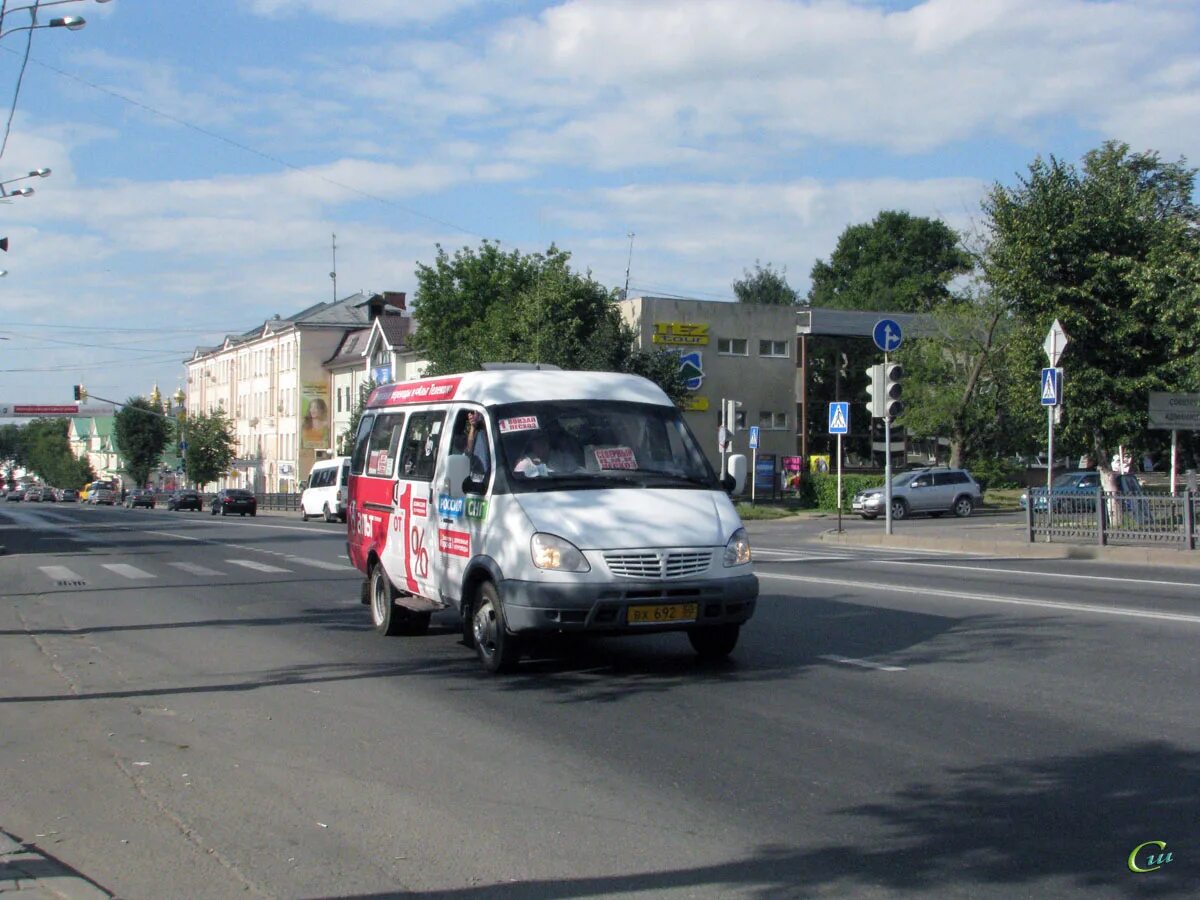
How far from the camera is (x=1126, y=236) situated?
27625 mm

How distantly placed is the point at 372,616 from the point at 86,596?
622 cm

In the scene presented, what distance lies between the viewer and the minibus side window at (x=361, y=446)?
43.0ft

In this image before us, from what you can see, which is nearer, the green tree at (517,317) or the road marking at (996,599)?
the road marking at (996,599)

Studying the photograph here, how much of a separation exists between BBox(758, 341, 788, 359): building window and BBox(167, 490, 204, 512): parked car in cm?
3257

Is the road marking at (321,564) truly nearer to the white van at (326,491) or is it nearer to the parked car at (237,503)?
the white van at (326,491)

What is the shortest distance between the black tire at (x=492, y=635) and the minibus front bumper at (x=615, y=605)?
265 millimetres

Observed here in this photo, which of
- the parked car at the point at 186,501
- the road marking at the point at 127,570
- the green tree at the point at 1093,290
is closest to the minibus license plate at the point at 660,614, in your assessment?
the road marking at the point at 127,570

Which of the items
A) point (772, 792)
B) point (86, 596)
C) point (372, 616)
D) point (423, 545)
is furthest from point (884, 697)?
point (86, 596)

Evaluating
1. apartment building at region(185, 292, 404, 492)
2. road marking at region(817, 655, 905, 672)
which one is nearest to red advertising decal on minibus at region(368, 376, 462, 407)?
road marking at region(817, 655, 905, 672)

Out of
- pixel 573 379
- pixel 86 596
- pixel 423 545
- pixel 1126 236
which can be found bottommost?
pixel 86 596

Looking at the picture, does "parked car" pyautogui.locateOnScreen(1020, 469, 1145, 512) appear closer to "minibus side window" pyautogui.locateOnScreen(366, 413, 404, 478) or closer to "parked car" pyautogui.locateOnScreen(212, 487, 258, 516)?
"minibus side window" pyautogui.locateOnScreen(366, 413, 404, 478)

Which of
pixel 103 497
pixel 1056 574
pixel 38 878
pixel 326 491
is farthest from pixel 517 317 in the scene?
pixel 103 497

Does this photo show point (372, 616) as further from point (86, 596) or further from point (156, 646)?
point (86, 596)

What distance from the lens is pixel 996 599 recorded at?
14.4 m
